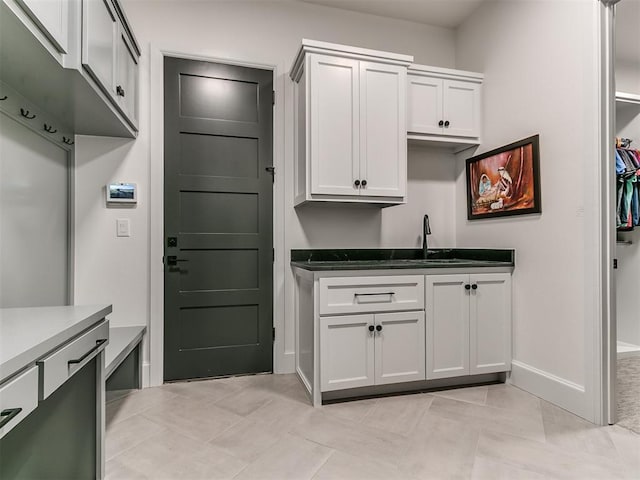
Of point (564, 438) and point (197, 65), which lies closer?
point (564, 438)

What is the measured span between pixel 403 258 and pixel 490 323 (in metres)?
0.85

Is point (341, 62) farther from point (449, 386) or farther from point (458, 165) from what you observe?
point (449, 386)

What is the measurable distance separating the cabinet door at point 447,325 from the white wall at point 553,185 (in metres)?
0.42

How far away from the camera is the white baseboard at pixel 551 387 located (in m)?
1.99

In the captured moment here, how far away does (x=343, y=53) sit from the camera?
242 centimetres

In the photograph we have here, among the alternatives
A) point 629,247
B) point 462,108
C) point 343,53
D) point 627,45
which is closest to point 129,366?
point 343,53

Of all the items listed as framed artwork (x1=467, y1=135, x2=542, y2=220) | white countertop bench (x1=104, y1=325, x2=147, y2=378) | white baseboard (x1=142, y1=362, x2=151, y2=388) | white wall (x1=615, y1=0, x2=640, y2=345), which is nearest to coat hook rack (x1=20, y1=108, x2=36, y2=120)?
white countertop bench (x1=104, y1=325, x2=147, y2=378)

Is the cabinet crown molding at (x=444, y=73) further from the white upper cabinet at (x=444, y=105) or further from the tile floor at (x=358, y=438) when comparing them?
the tile floor at (x=358, y=438)

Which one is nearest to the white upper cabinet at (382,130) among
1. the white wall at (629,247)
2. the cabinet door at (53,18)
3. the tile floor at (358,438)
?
the tile floor at (358,438)

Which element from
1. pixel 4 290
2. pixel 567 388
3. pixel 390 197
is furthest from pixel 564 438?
pixel 4 290

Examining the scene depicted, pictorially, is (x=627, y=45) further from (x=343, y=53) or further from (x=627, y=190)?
(x=343, y=53)

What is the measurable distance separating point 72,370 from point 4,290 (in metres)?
0.88

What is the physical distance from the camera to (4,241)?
1.63 meters

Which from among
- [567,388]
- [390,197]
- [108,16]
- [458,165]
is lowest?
[567,388]
